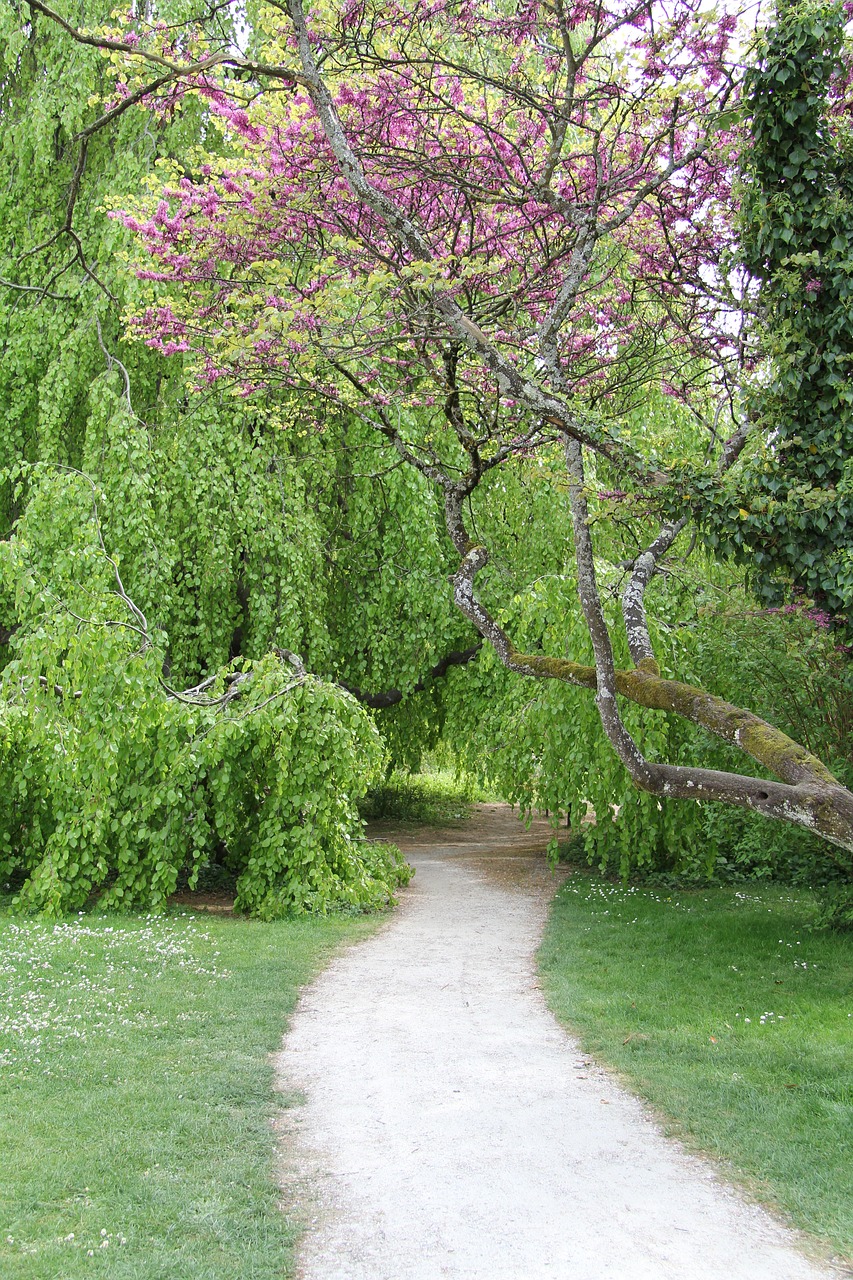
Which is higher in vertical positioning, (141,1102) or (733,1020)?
(733,1020)

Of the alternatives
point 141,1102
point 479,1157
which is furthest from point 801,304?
point 141,1102

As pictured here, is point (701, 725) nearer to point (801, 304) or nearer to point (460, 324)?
point (801, 304)

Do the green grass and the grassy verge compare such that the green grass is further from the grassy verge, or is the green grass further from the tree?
the tree

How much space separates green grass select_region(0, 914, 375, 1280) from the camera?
3.11 m

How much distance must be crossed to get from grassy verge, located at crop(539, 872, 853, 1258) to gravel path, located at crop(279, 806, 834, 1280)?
7.6 inches

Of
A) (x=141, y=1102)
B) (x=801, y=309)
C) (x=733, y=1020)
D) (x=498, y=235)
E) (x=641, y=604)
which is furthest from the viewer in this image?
(x=498, y=235)

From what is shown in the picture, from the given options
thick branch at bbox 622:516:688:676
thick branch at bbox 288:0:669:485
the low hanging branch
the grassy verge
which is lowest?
the grassy verge

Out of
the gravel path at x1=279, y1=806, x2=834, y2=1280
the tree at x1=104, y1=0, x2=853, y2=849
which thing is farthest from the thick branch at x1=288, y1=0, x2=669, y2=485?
the gravel path at x1=279, y1=806, x2=834, y2=1280

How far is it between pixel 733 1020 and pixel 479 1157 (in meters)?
2.21

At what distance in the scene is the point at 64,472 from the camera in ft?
31.3

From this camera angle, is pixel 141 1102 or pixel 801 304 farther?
pixel 801 304

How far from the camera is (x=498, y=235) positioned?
6359 mm

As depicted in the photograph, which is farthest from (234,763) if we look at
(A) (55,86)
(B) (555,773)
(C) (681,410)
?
(A) (55,86)

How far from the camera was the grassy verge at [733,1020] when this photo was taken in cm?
379
